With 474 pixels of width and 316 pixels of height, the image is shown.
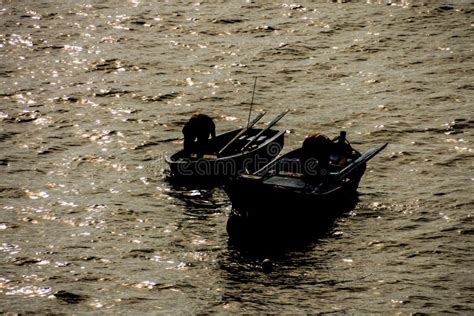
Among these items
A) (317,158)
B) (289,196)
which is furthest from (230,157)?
(289,196)

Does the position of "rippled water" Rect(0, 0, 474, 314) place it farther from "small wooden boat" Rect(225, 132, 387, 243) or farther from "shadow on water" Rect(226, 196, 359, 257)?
"small wooden boat" Rect(225, 132, 387, 243)

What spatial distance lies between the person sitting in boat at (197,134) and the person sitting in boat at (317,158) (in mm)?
3236

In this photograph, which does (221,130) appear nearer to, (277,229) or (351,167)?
(351,167)

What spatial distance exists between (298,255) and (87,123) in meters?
10.5

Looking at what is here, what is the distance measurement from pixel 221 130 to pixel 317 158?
6.03 m

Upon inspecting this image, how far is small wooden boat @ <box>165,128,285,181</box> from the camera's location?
939 inches

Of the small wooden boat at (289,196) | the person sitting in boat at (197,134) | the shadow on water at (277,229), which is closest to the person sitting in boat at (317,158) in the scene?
the small wooden boat at (289,196)

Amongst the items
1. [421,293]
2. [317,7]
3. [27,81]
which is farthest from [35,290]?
[317,7]

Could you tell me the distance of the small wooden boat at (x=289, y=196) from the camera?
2097 centimetres

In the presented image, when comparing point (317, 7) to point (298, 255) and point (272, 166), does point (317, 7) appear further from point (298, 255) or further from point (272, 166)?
point (298, 255)

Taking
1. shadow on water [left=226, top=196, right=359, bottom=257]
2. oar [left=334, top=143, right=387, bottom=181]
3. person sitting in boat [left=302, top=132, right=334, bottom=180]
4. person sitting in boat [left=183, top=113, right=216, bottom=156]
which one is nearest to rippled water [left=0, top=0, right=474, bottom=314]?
shadow on water [left=226, top=196, right=359, bottom=257]

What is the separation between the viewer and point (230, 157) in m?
23.9

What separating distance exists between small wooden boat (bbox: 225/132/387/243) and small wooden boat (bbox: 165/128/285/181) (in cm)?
141

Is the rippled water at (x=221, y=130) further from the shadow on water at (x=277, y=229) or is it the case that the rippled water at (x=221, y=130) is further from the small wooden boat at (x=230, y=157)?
the small wooden boat at (x=230, y=157)
